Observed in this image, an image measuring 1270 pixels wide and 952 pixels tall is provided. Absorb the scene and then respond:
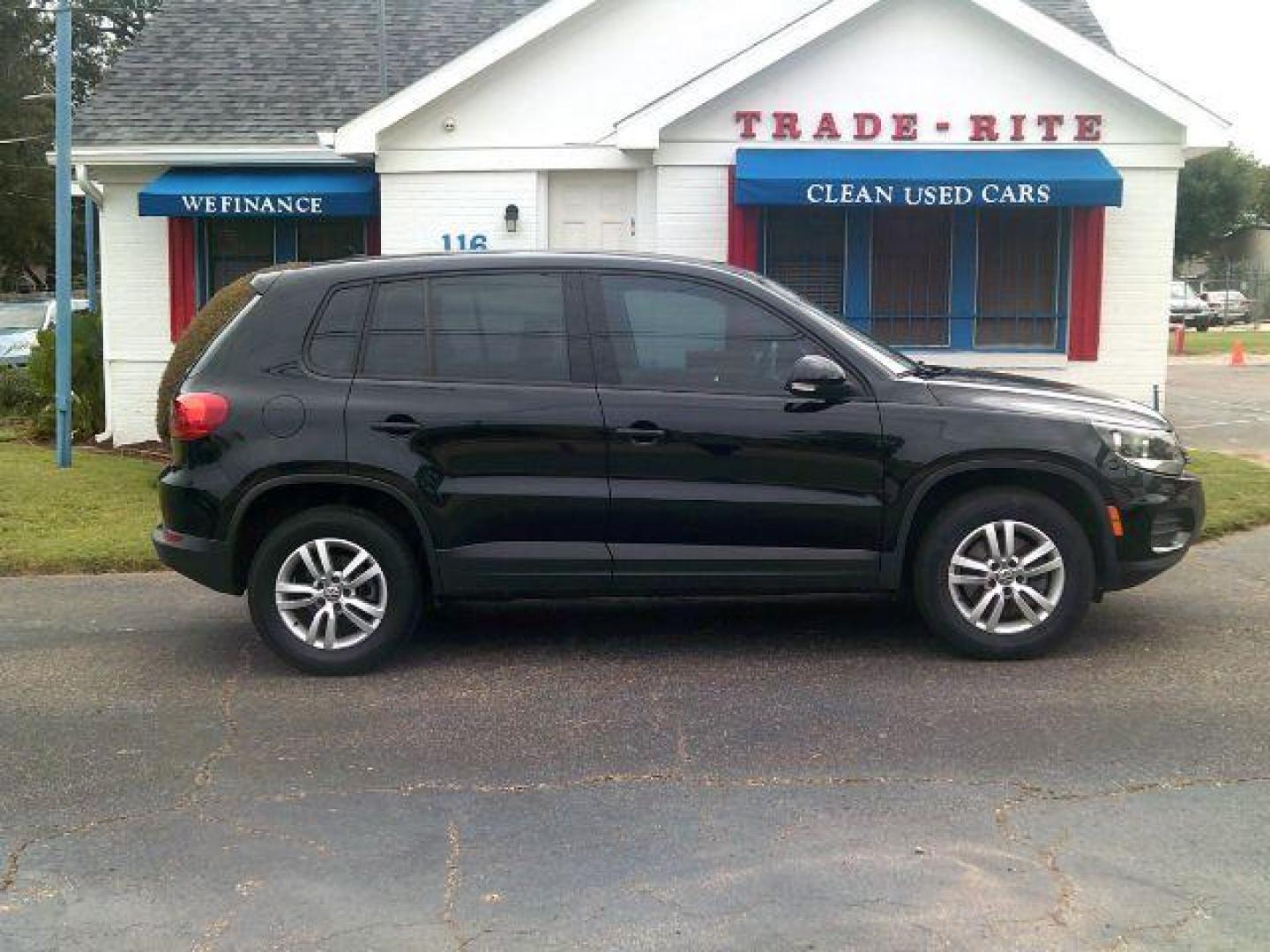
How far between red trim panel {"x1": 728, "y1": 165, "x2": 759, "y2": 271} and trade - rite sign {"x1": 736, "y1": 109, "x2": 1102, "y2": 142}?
515 mm

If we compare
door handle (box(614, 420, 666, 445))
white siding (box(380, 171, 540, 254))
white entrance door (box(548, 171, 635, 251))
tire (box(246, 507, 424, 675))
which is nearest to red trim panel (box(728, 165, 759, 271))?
white entrance door (box(548, 171, 635, 251))

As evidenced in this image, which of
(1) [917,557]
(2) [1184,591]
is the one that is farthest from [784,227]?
(1) [917,557]

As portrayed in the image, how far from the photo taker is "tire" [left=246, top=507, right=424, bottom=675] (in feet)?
21.1

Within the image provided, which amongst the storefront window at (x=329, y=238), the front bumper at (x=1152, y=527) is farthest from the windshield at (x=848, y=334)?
the storefront window at (x=329, y=238)

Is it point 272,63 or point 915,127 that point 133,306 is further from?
point 915,127

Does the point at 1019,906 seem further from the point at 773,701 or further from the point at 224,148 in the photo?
the point at 224,148

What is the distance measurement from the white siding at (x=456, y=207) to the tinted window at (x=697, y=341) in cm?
780

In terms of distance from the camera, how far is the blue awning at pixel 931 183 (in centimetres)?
1268

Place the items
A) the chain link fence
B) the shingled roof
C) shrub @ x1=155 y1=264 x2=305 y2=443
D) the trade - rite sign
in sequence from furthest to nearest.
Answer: the chain link fence < the shingled roof < the trade - rite sign < shrub @ x1=155 y1=264 x2=305 y2=443

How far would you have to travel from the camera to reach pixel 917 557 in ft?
21.2

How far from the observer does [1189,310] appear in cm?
4484

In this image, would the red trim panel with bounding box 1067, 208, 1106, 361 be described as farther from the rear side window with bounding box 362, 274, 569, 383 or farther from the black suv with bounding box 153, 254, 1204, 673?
the rear side window with bounding box 362, 274, 569, 383

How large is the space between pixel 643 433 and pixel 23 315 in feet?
69.9

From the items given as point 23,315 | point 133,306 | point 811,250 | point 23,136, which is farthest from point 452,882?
point 23,136
